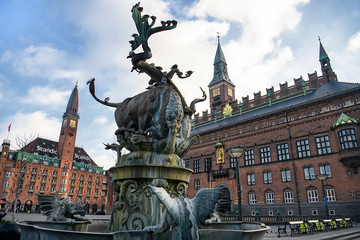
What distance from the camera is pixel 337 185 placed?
2886 cm

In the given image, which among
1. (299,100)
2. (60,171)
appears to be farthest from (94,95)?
(60,171)

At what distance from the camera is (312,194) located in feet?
101

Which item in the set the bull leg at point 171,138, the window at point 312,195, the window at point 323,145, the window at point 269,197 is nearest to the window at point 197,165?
the window at point 269,197

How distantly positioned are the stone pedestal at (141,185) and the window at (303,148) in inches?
1258

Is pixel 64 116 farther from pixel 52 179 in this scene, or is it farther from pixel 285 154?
pixel 285 154

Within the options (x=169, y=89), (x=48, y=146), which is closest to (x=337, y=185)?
(x=169, y=89)

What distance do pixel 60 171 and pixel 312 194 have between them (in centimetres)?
6175

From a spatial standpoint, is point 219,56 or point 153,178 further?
point 219,56

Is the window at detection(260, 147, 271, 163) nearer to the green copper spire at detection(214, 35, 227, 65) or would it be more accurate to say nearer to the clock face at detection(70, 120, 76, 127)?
the green copper spire at detection(214, 35, 227, 65)

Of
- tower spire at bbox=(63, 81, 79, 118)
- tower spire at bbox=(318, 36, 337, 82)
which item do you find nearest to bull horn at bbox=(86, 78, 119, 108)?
tower spire at bbox=(318, 36, 337, 82)

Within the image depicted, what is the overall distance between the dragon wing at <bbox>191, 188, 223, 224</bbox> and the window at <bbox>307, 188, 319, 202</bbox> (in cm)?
3247

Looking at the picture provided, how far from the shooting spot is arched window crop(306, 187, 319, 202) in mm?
30188

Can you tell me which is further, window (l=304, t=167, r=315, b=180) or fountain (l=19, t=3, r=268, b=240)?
window (l=304, t=167, r=315, b=180)

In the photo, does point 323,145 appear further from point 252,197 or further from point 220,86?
point 220,86
